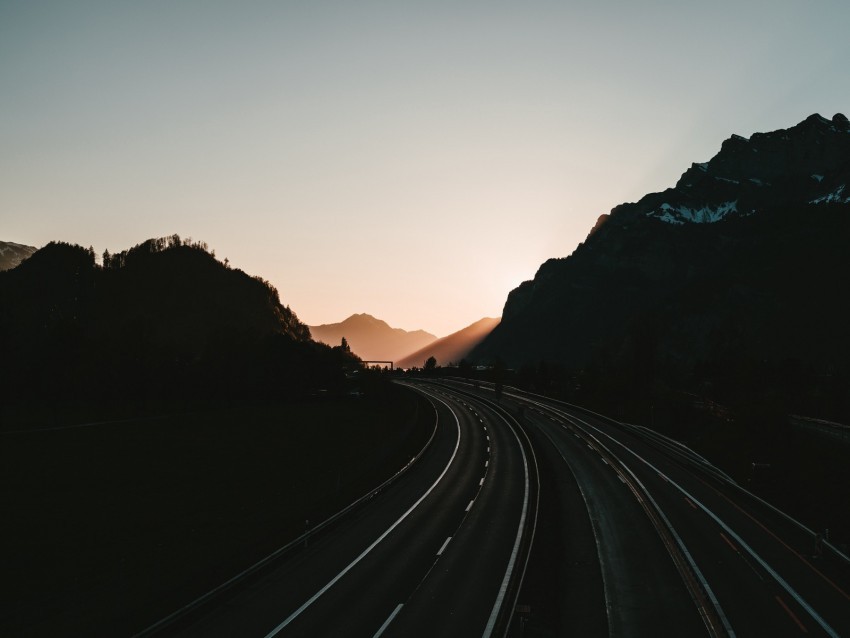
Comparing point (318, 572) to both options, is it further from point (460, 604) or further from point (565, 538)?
point (565, 538)

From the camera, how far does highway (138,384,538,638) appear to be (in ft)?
69.2

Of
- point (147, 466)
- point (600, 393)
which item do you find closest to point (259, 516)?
point (147, 466)

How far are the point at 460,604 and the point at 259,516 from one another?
18.2 m

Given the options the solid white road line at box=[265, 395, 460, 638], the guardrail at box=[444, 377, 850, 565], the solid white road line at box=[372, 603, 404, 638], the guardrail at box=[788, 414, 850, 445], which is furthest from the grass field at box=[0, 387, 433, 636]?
the guardrail at box=[788, 414, 850, 445]

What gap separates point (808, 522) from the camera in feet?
141

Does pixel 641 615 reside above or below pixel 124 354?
below

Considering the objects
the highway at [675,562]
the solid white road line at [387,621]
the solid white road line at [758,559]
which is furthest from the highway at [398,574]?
the solid white road line at [758,559]

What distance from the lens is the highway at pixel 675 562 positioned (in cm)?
2227

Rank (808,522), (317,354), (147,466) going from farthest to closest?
(317,354) < (147,466) < (808,522)

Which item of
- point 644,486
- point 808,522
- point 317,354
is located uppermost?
point 317,354

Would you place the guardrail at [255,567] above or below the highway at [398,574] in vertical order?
above

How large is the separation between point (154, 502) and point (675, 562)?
106 ft

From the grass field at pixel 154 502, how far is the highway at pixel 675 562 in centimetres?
1340

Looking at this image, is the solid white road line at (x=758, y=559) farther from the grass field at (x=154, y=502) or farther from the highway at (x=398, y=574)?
the grass field at (x=154, y=502)
